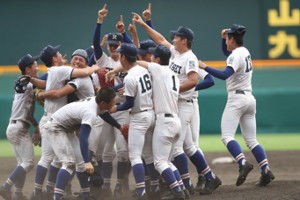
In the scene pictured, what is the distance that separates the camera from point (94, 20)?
16.1 m

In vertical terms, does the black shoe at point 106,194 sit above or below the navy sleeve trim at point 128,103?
below

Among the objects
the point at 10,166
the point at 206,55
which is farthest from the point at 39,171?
the point at 206,55

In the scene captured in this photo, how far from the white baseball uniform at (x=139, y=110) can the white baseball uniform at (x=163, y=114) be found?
7 cm

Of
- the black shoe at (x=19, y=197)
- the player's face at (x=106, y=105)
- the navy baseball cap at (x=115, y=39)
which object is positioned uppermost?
the navy baseball cap at (x=115, y=39)

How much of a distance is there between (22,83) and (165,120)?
61.7 inches

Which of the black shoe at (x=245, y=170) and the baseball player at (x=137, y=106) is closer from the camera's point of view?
the baseball player at (x=137, y=106)

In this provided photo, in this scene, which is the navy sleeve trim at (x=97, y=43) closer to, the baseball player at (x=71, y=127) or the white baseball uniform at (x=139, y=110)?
the white baseball uniform at (x=139, y=110)

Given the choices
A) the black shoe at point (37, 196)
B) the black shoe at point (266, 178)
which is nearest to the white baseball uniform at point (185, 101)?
the black shoe at point (266, 178)

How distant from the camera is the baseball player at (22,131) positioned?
8961 millimetres

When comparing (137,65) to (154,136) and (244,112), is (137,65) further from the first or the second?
(244,112)

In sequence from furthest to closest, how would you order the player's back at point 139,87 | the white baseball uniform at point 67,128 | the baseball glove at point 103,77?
1. the baseball glove at point 103,77
2. the player's back at point 139,87
3. the white baseball uniform at point 67,128

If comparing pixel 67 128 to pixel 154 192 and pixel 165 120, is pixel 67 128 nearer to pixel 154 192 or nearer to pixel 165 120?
pixel 165 120

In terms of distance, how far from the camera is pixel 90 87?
8695mm

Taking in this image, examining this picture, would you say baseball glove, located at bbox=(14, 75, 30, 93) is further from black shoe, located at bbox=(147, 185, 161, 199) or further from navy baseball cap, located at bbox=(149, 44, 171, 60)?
black shoe, located at bbox=(147, 185, 161, 199)
